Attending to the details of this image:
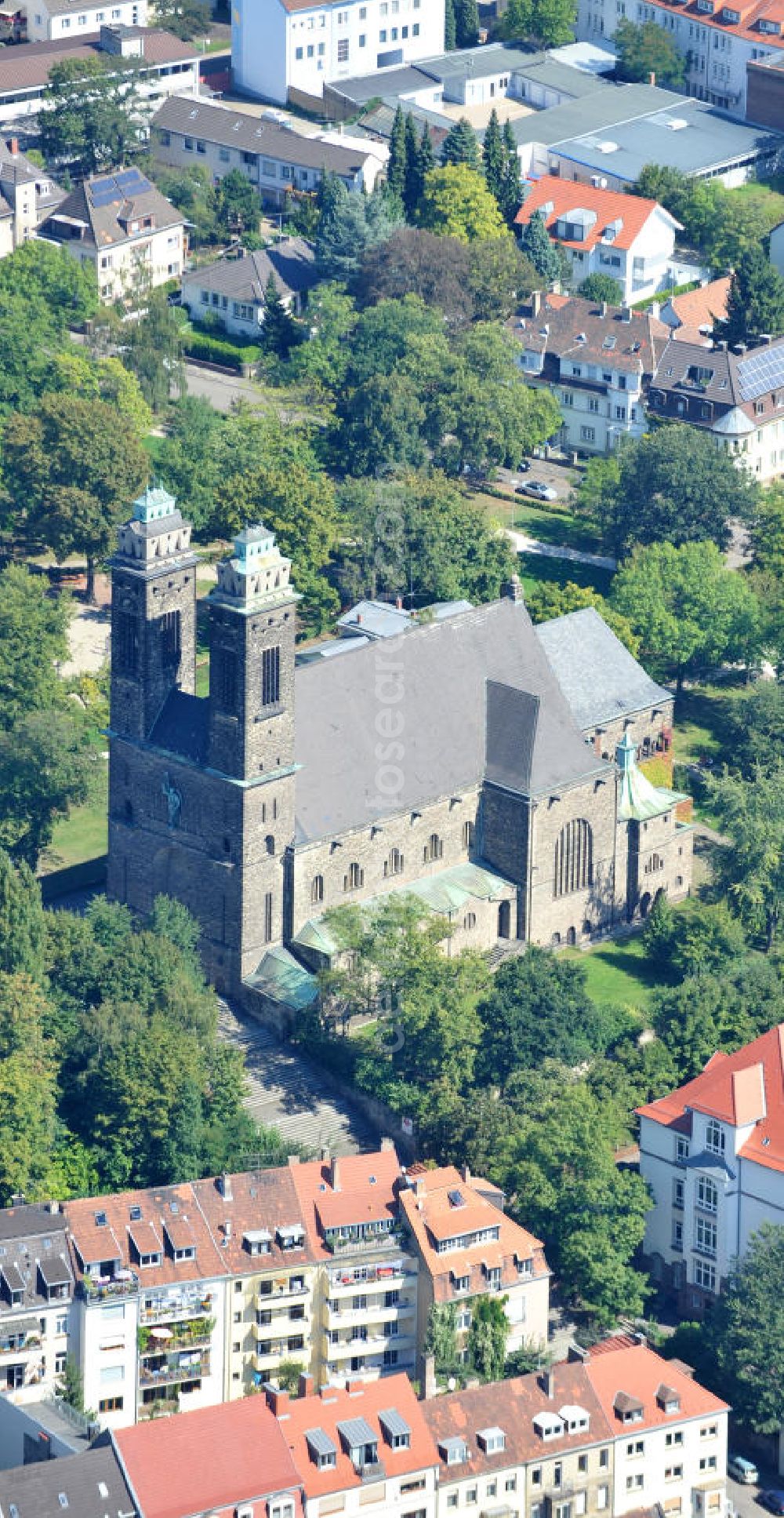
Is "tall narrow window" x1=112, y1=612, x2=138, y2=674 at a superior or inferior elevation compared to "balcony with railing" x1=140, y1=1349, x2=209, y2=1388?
superior

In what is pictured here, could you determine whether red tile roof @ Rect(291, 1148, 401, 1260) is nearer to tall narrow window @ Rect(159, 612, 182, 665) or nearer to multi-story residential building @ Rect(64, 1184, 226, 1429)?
multi-story residential building @ Rect(64, 1184, 226, 1429)

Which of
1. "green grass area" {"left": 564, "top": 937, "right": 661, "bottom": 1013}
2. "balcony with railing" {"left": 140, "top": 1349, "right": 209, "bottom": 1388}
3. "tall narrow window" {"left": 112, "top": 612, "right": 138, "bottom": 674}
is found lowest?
"balcony with railing" {"left": 140, "top": 1349, "right": 209, "bottom": 1388}

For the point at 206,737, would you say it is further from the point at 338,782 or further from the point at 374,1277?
the point at 374,1277

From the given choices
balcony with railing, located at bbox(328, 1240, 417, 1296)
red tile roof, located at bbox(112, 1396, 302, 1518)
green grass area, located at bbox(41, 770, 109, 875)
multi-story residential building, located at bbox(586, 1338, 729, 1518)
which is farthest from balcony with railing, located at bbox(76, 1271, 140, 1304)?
green grass area, located at bbox(41, 770, 109, 875)

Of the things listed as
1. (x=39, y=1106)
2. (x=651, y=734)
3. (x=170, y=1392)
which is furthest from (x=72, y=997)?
(x=651, y=734)

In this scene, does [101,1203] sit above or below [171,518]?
below

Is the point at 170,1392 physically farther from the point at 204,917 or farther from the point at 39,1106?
the point at 204,917

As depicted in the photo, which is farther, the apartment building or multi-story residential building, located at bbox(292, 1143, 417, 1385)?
multi-story residential building, located at bbox(292, 1143, 417, 1385)
